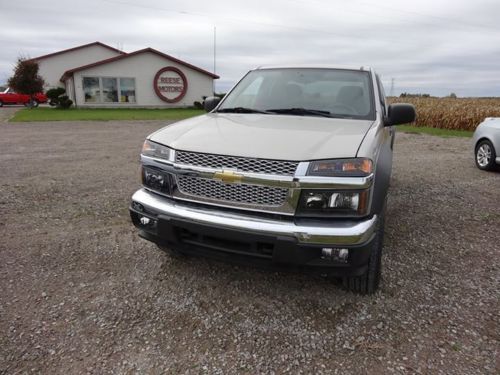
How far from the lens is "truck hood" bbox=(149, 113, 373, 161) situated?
7.72 ft

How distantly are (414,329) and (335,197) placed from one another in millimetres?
1085

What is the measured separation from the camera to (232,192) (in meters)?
2.44

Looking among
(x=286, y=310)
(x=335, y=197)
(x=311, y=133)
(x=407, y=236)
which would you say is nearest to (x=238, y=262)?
(x=286, y=310)

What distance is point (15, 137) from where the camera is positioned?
36.8 feet

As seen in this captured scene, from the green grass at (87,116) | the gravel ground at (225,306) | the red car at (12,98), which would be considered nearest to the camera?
the gravel ground at (225,306)

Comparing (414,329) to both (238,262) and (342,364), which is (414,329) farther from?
(238,262)

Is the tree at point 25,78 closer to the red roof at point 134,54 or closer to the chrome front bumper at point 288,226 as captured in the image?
the red roof at point 134,54

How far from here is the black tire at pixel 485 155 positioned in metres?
7.47

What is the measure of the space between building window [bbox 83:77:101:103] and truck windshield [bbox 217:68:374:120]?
89.3 ft

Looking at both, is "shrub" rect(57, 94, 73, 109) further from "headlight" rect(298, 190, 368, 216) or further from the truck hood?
"headlight" rect(298, 190, 368, 216)

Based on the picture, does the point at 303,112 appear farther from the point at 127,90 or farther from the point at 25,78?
the point at 25,78

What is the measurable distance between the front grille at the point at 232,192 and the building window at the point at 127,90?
2849cm

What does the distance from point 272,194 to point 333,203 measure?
386 mm

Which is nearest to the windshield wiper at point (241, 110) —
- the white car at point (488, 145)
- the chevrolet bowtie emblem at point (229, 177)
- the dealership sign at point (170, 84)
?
the chevrolet bowtie emblem at point (229, 177)
